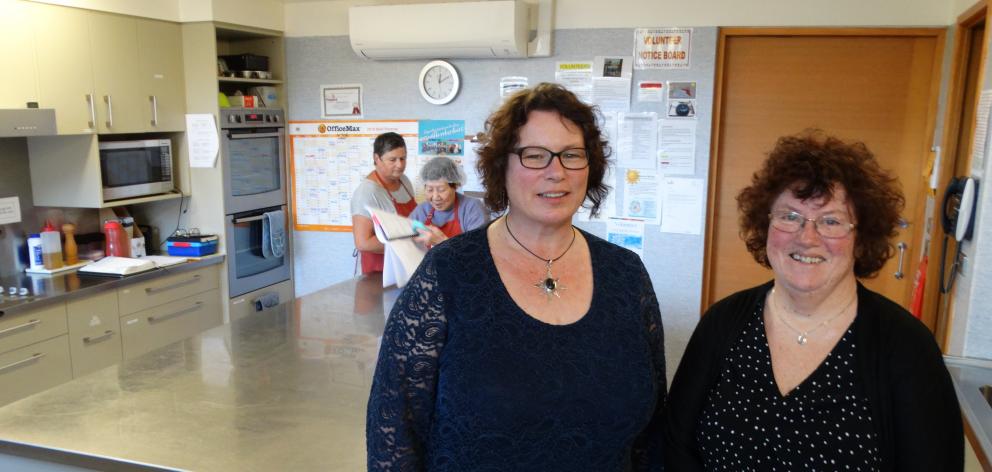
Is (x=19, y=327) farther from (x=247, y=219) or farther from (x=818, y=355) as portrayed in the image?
(x=818, y=355)

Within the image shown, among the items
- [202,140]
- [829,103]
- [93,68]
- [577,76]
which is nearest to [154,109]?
[202,140]

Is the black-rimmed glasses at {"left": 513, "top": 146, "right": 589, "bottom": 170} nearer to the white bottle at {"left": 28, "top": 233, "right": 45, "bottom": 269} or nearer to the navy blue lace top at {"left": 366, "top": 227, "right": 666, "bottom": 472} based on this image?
the navy blue lace top at {"left": 366, "top": 227, "right": 666, "bottom": 472}

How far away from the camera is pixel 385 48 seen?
4.07 meters

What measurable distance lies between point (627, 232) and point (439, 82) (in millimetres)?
1377

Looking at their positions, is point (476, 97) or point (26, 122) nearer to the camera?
point (26, 122)

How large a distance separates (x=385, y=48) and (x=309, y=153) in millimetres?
945

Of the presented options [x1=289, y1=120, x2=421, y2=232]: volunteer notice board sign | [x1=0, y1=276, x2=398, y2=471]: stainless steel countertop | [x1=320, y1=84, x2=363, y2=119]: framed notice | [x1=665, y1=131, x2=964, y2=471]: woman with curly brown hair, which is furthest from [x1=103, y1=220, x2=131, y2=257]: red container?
Result: [x1=665, y1=131, x2=964, y2=471]: woman with curly brown hair

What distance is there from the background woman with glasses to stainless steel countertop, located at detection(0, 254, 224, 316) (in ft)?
8.23

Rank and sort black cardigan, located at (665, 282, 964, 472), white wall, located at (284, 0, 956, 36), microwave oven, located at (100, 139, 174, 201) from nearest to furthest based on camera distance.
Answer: black cardigan, located at (665, 282, 964, 472) → white wall, located at (284, 0, 956, 36) → microwave oven, located at (100, 139, 174, 201)

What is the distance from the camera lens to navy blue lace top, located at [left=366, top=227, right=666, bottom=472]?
1.22 m

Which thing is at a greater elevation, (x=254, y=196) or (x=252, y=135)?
(x=252, y=135)

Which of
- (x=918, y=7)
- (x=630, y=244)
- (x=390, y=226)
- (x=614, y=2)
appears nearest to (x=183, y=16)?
(x=390, y=226)

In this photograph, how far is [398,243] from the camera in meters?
2.90

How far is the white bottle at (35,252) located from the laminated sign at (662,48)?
10.4 ft
